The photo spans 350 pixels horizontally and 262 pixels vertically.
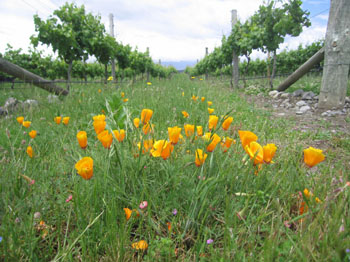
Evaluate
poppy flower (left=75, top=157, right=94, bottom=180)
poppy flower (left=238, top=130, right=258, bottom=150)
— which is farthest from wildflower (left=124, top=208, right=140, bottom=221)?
poppy flower (left=238, top=130, right=258, bottom=150)

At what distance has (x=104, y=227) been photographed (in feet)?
2.86

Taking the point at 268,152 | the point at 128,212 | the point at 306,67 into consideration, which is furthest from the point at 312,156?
the point at 306,67

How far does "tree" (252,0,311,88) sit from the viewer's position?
7.64 metres

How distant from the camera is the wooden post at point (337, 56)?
4262 mm

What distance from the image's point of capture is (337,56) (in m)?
4.41

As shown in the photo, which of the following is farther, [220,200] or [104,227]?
[220,200]

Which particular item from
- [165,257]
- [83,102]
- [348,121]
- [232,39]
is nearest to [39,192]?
[165,257]

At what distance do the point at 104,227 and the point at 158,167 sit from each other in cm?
41

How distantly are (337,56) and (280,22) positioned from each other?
12.9 ft

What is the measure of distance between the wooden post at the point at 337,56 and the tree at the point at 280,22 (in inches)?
142

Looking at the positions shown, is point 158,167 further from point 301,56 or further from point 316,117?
point 301,56

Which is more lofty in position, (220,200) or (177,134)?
(177,134)

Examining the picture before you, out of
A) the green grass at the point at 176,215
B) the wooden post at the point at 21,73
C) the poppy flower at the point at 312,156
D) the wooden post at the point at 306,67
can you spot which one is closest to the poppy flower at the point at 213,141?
the green grass at the point at 176,215

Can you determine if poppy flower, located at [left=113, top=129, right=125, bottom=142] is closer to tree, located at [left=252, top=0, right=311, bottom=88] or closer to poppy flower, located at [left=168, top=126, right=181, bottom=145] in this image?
poppy flower, located at [left=168, top=126, right=181, bottom=145]
